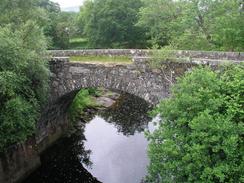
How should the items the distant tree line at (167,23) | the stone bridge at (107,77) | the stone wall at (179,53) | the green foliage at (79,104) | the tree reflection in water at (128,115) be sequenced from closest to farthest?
1. the stone bridge at (107,77)
2. the stone wall at (179,53)
3. the distant tree line at (167,23)
4. the tree reflection in water at (128,115)
5. the green foliage at (79,104)

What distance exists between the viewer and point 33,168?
22156 mm

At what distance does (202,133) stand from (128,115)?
799 inches

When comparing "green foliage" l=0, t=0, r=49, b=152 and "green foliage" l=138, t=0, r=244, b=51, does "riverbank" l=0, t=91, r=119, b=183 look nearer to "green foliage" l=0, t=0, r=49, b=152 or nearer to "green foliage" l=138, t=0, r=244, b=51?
"green foliage" l=0, t=0, r=49, b=152

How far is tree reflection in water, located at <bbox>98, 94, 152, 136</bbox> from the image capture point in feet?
96.4

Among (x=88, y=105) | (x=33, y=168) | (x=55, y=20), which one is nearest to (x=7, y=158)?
(x=33, y=168)

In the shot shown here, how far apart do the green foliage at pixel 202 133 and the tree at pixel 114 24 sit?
98.5 feet

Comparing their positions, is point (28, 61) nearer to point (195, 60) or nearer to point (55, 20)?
point (195, 60)

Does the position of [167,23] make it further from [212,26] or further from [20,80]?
[20,80]

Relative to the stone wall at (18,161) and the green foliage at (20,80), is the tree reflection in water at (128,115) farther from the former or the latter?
the green foliage at (20,80)

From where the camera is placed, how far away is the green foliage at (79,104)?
97.1 ft

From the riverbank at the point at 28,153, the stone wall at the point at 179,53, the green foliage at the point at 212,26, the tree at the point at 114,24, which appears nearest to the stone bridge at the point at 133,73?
the stone wall at the point at 179,53

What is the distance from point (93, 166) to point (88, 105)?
1033 centimetres

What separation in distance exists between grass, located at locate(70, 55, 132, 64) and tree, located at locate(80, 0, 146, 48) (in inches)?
863

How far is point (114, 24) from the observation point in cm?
4259
